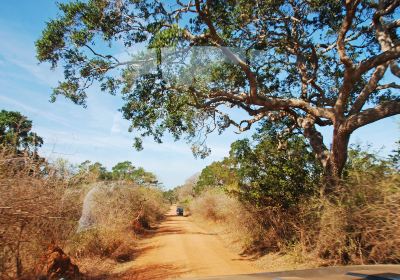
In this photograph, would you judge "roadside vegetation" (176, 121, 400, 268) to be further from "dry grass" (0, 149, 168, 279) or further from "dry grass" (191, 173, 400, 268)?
"dry grass" (0, 149, 168, 279)

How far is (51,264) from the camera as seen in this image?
8.93 m

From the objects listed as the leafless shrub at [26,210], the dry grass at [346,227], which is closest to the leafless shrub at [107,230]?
the leafless shrub at [26,210]

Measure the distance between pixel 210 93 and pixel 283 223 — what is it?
212 inches

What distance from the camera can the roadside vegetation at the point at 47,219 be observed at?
6.87 meters

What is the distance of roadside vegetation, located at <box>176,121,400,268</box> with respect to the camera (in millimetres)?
9367

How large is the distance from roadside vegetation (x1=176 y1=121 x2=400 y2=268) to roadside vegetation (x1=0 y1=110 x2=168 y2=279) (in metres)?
5.08

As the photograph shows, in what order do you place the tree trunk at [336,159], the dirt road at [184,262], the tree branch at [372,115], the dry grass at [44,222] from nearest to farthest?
the dry grass at [44,222] < the tree branch at [372,115] < the tree trunk at [336,159] < the dirt road at [184,262]

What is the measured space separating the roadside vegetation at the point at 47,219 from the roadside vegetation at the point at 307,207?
5.08 m

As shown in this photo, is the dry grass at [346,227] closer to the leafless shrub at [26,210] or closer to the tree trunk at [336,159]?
the tree trunk at [336,159]

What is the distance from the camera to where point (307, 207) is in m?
11.9

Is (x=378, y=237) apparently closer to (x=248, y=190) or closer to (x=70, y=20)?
(x=248, y=190)

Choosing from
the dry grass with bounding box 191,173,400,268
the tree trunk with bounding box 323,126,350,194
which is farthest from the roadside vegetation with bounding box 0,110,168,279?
the tree trunk with bounding box 323,126,350,194

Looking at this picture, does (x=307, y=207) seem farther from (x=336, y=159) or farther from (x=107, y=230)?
(x=107, y=230)

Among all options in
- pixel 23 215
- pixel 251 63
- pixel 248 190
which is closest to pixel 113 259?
pixel 248 190
